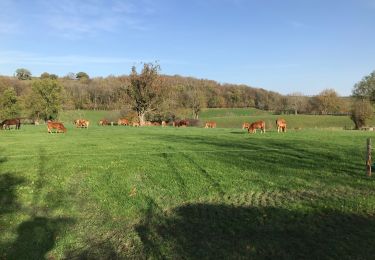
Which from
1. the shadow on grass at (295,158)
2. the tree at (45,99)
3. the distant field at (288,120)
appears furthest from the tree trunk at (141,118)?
the shadow on grass at (295,158)

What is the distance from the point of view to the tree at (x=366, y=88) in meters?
85.5

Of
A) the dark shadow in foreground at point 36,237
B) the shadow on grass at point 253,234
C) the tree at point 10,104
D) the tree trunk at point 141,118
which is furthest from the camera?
the tree at point 10,104

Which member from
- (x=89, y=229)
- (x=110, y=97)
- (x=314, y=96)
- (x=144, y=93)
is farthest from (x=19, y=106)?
(x=314, y=96)

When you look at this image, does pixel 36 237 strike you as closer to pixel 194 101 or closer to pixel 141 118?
pixel 141 118

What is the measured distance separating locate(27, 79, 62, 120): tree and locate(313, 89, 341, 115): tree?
255ft

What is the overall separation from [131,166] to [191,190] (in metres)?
4.27

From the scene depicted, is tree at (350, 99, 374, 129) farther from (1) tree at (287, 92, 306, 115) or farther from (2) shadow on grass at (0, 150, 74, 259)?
(1) tree at (287, 92, 306, 115)

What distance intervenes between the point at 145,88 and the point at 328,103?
78.4 metres

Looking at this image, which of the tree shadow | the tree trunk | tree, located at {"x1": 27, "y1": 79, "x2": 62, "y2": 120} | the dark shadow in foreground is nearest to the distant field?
tree, located at {"x1": 27, "y1": 79, "x2": 62, "y2": 120}

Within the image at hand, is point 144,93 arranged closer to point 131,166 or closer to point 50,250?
point 131,166

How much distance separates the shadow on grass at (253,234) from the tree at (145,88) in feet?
164

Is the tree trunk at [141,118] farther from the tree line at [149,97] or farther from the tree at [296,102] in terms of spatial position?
the tree at [296,102]

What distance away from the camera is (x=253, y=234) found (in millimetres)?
9633

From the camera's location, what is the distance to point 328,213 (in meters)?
10.8
